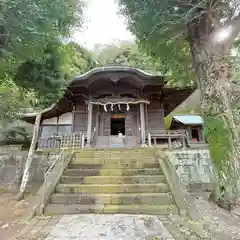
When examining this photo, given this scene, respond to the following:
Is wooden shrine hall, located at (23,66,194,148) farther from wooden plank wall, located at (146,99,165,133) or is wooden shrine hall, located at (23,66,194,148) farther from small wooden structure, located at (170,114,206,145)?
small wooden structure, located at (170,114,206,145)

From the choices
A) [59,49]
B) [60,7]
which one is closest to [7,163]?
[59,49]

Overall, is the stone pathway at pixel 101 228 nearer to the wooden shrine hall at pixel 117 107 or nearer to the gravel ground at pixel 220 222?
the gravel ground at pixel 220 222

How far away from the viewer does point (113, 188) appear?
17.5 ft

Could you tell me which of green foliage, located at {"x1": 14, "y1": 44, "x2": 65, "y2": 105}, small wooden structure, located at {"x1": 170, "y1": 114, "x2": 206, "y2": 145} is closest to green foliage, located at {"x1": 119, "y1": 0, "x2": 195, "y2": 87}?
green foliage, located at {"x1": 14, "y1": 44, "x2": 65, "y2": 105}

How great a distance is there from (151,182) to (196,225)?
200 cm

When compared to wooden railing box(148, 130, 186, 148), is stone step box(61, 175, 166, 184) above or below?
below

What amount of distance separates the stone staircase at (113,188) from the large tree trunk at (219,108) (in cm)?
137

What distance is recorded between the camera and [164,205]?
15.5 ft

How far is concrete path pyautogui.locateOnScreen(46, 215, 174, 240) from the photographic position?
3.26m

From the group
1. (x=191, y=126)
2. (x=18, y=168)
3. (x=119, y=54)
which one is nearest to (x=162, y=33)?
(x=18, y=168)

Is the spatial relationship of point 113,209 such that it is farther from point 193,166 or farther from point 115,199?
point 193,166

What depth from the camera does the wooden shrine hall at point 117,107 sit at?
440 inches

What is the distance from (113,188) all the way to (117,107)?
745cm

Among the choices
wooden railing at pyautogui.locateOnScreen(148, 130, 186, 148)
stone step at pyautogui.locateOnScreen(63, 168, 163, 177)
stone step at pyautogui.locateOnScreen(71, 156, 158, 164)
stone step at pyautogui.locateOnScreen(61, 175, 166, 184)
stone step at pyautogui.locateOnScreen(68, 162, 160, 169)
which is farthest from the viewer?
wooden railing at pyautogui.locateOnScreen(148, 130, 186, 148)
